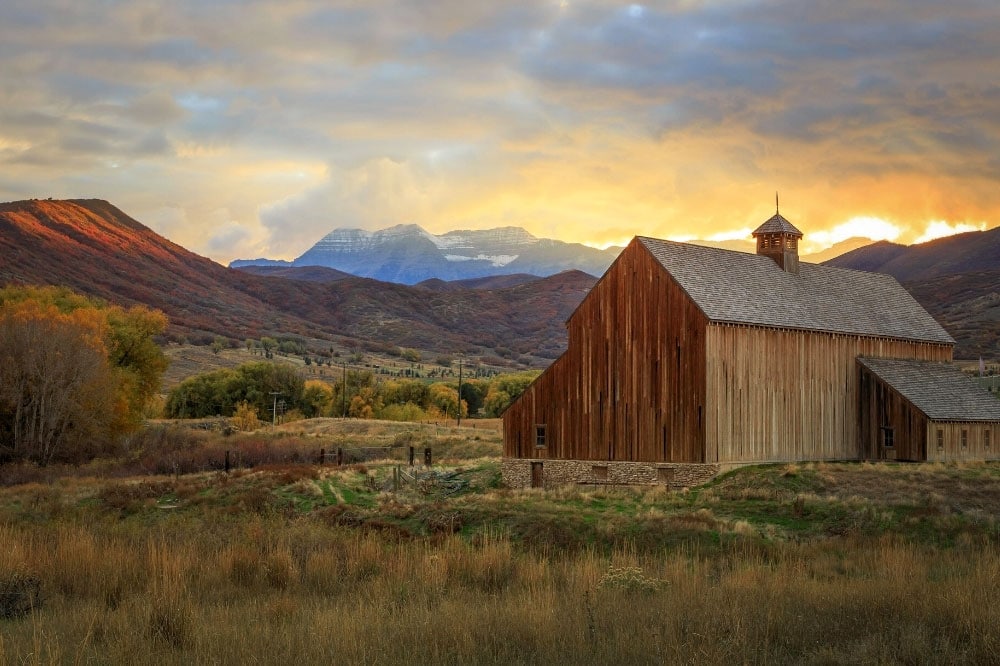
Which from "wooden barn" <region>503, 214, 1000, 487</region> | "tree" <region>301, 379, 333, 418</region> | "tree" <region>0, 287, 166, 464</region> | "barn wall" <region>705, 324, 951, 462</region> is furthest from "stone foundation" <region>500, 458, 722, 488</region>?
"tree" <region>301, 379, 333, 418</region>

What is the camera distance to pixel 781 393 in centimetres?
4106

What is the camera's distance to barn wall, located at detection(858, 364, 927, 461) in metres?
42.4

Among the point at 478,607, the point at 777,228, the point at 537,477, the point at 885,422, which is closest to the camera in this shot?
the point at 478,607

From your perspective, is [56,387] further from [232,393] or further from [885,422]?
[232,393]

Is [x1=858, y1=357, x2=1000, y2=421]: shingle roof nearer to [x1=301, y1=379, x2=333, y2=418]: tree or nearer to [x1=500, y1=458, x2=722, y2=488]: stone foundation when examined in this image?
[x1=500, y1=458, x2=722, y2=488]: stone foundation

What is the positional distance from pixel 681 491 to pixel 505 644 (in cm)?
2587

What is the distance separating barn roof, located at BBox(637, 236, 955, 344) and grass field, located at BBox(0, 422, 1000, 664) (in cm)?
1189

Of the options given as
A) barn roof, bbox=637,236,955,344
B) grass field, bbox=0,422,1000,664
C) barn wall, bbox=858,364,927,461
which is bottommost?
grass field, bbox=0,422,1000,664

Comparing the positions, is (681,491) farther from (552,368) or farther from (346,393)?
(346,393)

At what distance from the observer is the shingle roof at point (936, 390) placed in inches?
1686

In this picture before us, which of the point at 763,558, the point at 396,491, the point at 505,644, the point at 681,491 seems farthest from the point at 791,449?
the point at 505,644

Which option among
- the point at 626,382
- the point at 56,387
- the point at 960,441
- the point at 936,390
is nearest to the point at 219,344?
the point at 56,387

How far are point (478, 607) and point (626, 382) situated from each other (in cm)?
2839

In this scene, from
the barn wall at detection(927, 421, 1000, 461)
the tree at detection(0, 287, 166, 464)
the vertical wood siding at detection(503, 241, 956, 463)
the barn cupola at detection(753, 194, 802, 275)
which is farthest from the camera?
the tree at detection(0, 287, 166, 464)
